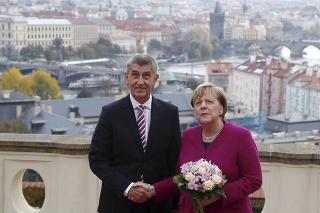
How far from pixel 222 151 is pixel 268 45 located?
41.7 meters

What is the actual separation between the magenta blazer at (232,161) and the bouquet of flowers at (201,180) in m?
0.03

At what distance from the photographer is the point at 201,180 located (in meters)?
1.07

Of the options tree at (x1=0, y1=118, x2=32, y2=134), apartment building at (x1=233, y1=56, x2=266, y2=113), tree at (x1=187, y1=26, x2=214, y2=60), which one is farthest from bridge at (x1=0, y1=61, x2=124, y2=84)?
tree at (x1=0, y1=118, x2=32, y2=134)

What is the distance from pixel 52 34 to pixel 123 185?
126 ft

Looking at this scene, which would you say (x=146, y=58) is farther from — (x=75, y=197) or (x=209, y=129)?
(x=75, y=197)

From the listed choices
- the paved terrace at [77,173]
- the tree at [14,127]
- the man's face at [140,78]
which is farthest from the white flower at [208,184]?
the tree at [14,127]

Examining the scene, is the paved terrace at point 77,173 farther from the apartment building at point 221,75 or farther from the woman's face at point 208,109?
the apartment building at point 221,75

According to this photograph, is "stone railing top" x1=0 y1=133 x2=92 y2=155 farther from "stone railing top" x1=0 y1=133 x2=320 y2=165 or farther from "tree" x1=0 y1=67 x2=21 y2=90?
"tree" x1=0 y1=67 x2=21 y2=90

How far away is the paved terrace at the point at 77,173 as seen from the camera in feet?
4.69

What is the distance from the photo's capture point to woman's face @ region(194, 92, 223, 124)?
1.13 meters

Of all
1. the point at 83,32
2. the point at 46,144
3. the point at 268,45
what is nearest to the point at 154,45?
the point at 83,32

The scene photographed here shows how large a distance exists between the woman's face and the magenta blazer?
0.03 metres

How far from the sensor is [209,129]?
1.15m

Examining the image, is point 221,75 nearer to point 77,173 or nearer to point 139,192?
point 77,173
